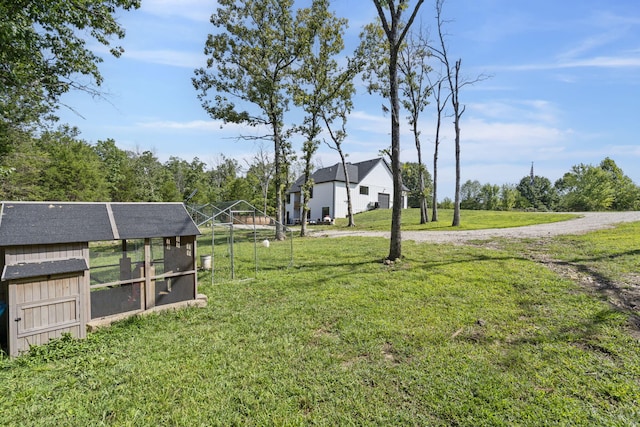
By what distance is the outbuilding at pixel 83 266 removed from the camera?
4242mm

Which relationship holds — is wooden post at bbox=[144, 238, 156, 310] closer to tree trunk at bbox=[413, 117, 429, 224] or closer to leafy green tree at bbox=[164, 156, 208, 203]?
tree trunk at bbox=[413, 117, 429, 224]

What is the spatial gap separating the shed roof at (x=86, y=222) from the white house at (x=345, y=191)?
28783 mm

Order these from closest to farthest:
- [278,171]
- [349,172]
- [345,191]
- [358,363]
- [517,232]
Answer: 1. [358,363]
2. [517,232]
3. [278,171]
4. [345,191]
5. [349,172]

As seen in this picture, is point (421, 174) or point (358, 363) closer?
point (358, 363)

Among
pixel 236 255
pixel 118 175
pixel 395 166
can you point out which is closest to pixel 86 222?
pixel 236 255

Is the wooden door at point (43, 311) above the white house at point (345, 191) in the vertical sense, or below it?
below

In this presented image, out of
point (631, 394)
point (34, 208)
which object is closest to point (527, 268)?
point (631, 394)

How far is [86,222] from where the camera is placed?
5148mm

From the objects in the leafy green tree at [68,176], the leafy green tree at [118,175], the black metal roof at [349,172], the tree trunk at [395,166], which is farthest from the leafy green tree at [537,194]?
the leafy green tree at [118,175]

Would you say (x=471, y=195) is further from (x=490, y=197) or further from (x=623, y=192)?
(x=623, y=192)

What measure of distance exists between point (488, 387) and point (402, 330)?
5.35ft

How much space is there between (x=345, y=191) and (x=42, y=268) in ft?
107

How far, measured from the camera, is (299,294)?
23.2ft

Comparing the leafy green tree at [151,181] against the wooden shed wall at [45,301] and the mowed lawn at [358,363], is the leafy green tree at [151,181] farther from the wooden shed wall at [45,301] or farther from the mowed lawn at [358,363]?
the mowed lawn at [358,363]
